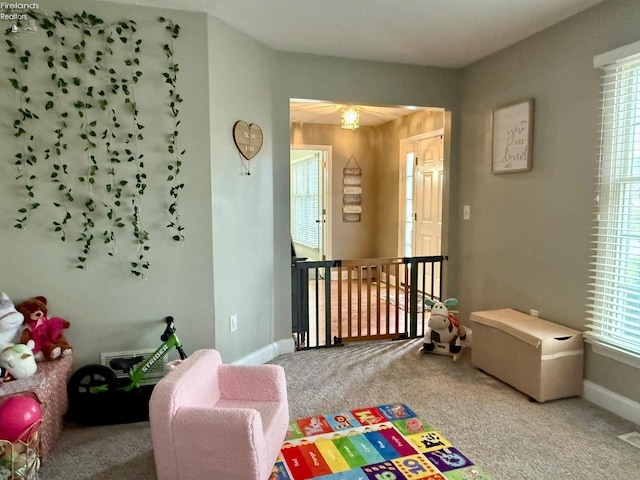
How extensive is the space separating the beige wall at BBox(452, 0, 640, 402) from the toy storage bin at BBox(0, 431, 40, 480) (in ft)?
10.1

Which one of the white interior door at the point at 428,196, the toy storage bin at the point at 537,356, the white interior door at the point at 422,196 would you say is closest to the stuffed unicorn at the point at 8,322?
the toy storage bin at the point at 537,356

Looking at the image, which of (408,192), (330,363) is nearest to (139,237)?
(330,363)

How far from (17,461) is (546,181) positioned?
3351 mm

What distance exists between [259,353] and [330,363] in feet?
1.85

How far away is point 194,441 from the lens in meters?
1.71

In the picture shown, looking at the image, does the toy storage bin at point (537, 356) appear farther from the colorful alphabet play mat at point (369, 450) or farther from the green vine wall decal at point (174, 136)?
the green vine wall decal at point (174, 136)

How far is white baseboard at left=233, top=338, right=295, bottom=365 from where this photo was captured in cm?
323

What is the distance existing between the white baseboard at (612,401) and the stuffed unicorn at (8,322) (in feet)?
11.2

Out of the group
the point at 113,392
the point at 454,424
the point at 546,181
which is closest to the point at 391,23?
the point at 546,181

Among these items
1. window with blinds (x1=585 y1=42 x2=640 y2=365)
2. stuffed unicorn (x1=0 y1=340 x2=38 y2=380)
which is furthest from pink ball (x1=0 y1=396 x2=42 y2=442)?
window with blinds (x1=585 y1=42 x2=640 y2=365)

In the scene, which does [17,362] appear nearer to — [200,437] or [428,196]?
[200,437]

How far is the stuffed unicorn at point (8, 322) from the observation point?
226cm

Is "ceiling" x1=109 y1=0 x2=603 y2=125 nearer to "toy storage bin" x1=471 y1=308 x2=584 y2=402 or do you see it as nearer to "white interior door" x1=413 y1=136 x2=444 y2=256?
"white interior door" x1=413 y1=136 x2=444 y2=256

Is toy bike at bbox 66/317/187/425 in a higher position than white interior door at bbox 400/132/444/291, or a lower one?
lower
